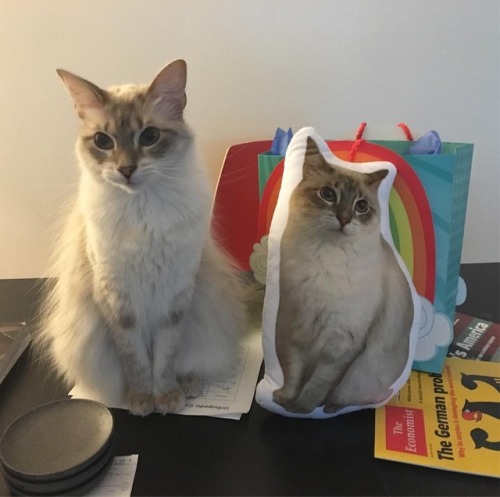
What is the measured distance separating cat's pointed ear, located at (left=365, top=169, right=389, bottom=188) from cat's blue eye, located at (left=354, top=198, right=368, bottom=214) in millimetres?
29

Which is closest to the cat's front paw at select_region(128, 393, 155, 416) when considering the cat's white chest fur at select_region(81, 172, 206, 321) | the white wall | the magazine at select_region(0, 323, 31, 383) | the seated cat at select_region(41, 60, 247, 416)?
the seated cat at select_region(41, 60, 247, 416)

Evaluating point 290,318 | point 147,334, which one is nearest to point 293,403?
point 290,318

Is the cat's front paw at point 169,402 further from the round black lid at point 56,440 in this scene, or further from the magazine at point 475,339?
the magazine at point 475,339

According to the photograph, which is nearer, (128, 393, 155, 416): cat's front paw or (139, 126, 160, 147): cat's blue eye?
(139, 126, 160, 147): cat's blue eye

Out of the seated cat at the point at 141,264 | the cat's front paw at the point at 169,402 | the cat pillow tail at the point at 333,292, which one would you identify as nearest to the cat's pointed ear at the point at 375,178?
the cat pillow tail at the point at 333,292

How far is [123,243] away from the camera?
0.84 meters

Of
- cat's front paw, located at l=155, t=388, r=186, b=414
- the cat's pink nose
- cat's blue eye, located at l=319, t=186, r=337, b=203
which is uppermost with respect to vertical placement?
the cat's pink nose

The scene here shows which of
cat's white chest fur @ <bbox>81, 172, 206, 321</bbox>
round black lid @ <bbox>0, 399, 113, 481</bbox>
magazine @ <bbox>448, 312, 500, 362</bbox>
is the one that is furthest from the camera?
magazine @ <bbox>448, 312, 500, 362</bbox>

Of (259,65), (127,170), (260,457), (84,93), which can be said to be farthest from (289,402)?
(259,65)

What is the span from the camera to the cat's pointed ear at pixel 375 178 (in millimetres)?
803

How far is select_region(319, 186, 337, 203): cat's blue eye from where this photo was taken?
0.81 m

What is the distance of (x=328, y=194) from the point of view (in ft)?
2.65

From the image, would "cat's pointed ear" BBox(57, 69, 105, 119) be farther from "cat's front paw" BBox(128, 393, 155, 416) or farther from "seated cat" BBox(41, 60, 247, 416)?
"cat's front paw" BBox(128, 393, 155, 416)

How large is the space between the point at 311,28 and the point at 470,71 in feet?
1.32
